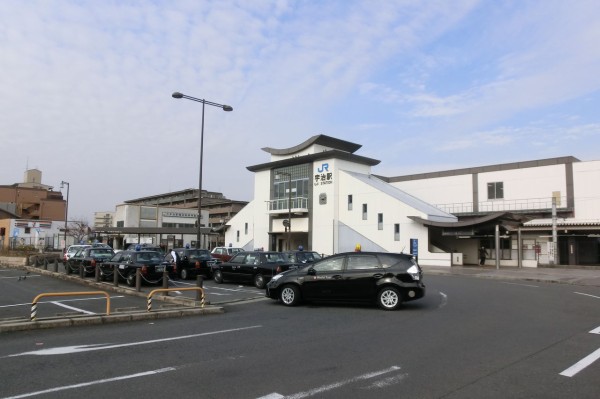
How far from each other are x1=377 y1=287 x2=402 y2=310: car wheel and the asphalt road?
0.48 metres

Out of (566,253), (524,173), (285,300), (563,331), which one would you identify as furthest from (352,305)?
(524,173)

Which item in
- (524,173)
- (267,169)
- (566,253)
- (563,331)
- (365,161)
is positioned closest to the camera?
(563,331)

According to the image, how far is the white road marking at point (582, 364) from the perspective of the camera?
246 inches

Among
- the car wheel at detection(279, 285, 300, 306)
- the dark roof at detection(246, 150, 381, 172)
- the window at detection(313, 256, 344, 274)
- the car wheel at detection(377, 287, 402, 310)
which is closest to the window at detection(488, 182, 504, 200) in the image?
the dark roof at detection(246, 150, 381, 172)

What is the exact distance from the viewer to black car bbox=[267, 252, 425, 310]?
489 inches

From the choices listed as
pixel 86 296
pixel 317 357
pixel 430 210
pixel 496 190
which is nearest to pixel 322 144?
pixel 430 210

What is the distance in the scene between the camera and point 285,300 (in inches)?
538

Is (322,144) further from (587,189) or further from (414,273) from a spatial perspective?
(414,273)

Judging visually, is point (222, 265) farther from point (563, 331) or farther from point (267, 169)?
point (267, 169)

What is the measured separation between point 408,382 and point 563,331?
5.37m

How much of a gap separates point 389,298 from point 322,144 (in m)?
38.1

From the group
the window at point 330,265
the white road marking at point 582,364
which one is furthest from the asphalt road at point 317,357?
the window at point 330,265

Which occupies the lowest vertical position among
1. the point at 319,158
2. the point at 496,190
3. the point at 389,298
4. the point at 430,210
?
the point at 389,298

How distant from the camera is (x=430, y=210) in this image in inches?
1679
